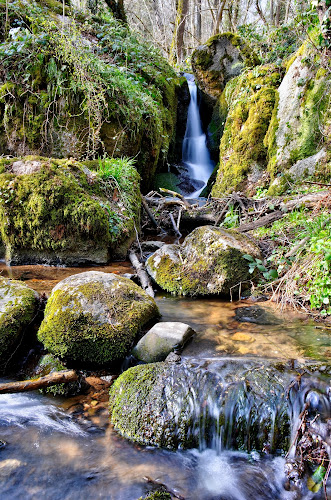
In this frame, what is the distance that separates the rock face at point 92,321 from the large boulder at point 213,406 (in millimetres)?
472

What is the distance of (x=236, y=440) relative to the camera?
2145mm

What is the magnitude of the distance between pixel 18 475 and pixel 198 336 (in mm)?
1805

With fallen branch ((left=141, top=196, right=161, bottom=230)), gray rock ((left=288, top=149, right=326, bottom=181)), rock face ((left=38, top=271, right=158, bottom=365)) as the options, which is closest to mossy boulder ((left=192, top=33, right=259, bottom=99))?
gray rock ((left=288, top=149, right=326, bottom=181))

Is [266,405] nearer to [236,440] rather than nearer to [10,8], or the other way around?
[236,440]

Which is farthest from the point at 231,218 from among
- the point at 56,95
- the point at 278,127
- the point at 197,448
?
the point at 56,95

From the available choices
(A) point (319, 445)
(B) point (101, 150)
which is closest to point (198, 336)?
(A) point (319, 445)

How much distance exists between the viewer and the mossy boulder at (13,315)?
2.77 metres

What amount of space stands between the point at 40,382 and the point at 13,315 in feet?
2.57

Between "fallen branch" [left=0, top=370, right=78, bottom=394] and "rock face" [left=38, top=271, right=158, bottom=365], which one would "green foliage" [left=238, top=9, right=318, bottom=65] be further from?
"fallen branch" [left=0, top=370, right=78, bottom=394]

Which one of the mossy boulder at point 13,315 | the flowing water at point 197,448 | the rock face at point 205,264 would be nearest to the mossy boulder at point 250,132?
the rock face at point 205,264

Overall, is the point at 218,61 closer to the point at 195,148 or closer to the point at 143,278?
the point at 195,148

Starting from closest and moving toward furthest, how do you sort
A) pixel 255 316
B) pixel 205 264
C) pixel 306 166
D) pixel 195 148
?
pixel 255 316
pixel 205 264
pixel 306 166
pixel 195 148

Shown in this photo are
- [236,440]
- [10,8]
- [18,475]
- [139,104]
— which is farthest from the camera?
[139,104]

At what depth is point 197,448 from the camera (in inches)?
84.6
